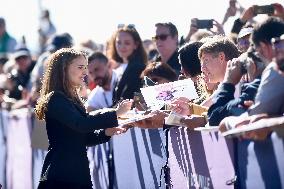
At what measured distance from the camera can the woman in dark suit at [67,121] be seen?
317 inches

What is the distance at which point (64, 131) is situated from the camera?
26.7 ft

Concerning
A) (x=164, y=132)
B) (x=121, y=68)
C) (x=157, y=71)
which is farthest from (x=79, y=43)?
(x=164, y=132)

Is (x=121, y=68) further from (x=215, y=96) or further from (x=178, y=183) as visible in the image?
(x=215, y=96)

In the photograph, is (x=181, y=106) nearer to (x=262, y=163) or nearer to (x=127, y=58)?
(x=262, y=163)

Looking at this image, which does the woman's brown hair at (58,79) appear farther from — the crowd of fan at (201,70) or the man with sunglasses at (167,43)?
the man with sunglasses at (167,43)

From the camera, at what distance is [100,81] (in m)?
11.9

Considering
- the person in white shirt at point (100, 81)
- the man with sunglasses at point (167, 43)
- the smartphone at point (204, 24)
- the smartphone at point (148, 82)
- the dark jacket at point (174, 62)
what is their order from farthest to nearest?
the person in white shirt at point (100, 81)
the smartphone at point (204, 24)
the man with sunglasses at point (167, 43)
the dark jacket at point (174, 62)
the smartphone at point (148, 82)

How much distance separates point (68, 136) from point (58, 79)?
478mm

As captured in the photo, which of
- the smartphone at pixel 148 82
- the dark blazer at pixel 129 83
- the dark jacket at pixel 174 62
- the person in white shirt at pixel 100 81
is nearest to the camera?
the smartphone at pixel 148 82

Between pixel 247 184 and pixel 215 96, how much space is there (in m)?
0.90

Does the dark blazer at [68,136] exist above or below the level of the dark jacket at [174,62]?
below

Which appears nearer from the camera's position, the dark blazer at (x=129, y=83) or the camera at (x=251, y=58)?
the camera at (x=251, y=58)

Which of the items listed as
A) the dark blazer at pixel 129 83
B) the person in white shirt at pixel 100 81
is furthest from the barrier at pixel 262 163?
the person in white shirt at pixel 100 81

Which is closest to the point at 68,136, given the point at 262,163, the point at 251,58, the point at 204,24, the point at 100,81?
the point at 251,58
